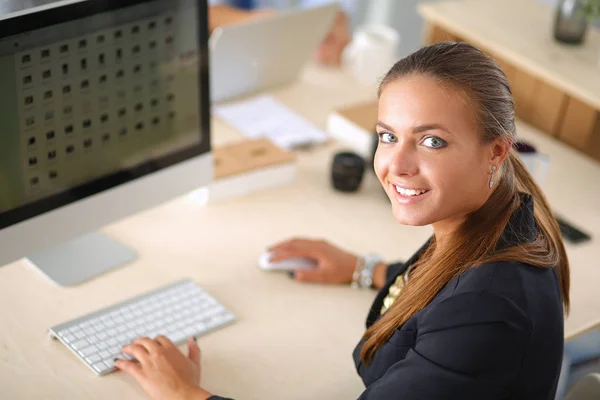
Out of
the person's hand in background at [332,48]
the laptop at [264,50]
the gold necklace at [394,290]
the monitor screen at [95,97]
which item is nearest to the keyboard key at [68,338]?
the monitor screen at [95,97]

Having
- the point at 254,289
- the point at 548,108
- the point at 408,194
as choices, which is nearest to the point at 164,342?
the point at 254,289

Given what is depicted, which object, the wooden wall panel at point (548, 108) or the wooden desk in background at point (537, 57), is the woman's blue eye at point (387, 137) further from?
the wooden wall panel at point (548, 108)

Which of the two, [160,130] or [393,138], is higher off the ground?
[393,138]

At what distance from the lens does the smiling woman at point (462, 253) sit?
1.17 metres

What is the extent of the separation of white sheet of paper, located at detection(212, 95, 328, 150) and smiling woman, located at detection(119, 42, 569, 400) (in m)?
0.90

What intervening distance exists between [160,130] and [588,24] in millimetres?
1309

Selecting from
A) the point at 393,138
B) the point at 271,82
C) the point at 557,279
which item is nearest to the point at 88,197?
the point at 393,138

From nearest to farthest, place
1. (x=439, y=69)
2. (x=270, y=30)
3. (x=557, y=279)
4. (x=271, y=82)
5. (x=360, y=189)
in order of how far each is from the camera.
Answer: (x=439, y=69) → (x=557, y=279) → (x=360, y=189) → (x=270, y=30) → (x=271, y=82)

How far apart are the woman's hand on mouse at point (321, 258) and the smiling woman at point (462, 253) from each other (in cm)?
33

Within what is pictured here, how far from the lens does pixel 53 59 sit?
57.4 inches

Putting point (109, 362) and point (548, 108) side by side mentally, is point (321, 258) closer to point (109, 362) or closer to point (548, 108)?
point (109, 362)

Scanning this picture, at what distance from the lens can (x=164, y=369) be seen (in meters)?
1.41

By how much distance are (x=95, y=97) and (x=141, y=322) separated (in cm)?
40

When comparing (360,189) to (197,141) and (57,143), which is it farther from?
(57,143)
